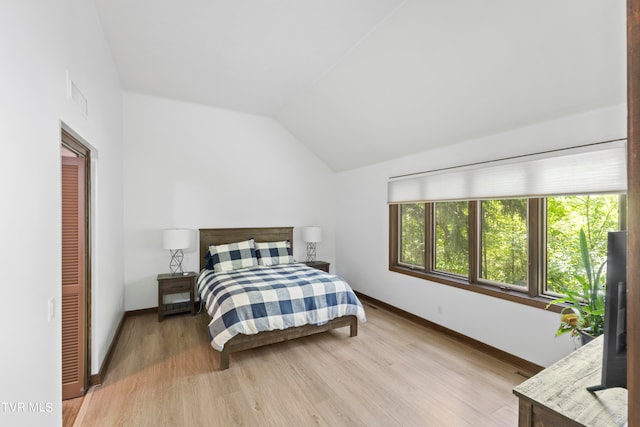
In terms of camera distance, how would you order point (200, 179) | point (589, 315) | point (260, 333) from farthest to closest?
point (200, 179)
point (260, 333)
point (589, 315)

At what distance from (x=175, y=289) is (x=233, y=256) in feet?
2.75

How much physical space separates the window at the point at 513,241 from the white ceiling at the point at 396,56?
78cm

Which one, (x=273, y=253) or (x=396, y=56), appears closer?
(x=396, y=56)

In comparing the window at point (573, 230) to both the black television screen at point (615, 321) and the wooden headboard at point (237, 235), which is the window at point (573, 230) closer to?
the black television screen at point (615, 321)

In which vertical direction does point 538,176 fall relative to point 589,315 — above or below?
above

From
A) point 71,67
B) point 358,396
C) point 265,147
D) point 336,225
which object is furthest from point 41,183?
point 336,225

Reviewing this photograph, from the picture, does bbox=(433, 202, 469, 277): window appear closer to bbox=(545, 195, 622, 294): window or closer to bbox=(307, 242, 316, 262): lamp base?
bbox=(545, 195, 622, 294): window

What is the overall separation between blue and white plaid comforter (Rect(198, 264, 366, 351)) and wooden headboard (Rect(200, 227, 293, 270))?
839mm

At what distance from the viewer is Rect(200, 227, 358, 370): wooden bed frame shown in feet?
9.14

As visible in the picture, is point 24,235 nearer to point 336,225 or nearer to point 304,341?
point 304,341

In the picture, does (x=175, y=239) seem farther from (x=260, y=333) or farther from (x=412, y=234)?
(x=412, y=234)

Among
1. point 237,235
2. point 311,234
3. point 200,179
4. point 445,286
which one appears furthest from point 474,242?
point 200,179

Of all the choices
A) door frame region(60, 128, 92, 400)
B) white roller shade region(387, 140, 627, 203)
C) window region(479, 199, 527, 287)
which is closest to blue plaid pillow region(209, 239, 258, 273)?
door frame region(60, 128, 92, 400)

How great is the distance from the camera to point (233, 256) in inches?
167
